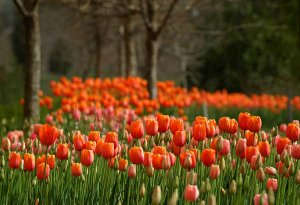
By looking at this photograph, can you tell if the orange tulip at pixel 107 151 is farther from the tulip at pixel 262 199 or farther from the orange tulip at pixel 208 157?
the tulip at pixel 262 199

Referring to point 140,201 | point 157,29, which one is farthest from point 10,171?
point 157,29

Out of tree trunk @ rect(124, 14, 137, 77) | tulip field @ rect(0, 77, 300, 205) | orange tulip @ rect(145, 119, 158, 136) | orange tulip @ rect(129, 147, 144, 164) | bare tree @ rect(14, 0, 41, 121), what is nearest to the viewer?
tulip field @ rect(0, 77, 300, 205)

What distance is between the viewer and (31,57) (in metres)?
8.56

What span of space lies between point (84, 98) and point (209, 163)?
618 cm

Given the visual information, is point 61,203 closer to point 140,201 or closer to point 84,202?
point 84,202

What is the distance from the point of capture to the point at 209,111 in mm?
13312

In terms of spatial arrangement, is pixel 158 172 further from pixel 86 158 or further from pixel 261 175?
pixel 261 175

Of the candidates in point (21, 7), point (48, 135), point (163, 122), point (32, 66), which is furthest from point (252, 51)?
point (48, 135)

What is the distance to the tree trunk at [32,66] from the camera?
845 cm

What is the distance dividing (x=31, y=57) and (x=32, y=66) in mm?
131

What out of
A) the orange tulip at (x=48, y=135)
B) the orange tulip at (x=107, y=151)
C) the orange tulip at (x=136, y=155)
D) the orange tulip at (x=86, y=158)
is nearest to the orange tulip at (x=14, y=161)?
the orange tulip at (x=48, y=135)

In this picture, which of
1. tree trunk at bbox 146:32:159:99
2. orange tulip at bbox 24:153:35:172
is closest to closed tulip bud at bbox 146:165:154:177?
orange tulip at bbox 24:153:35:172

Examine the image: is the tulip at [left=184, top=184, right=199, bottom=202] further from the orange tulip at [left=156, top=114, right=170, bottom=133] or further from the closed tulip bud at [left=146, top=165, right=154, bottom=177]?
the orange tulip at [left=156, top=114, right=170, bottom=133]

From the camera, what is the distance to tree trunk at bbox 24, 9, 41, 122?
8.45m
